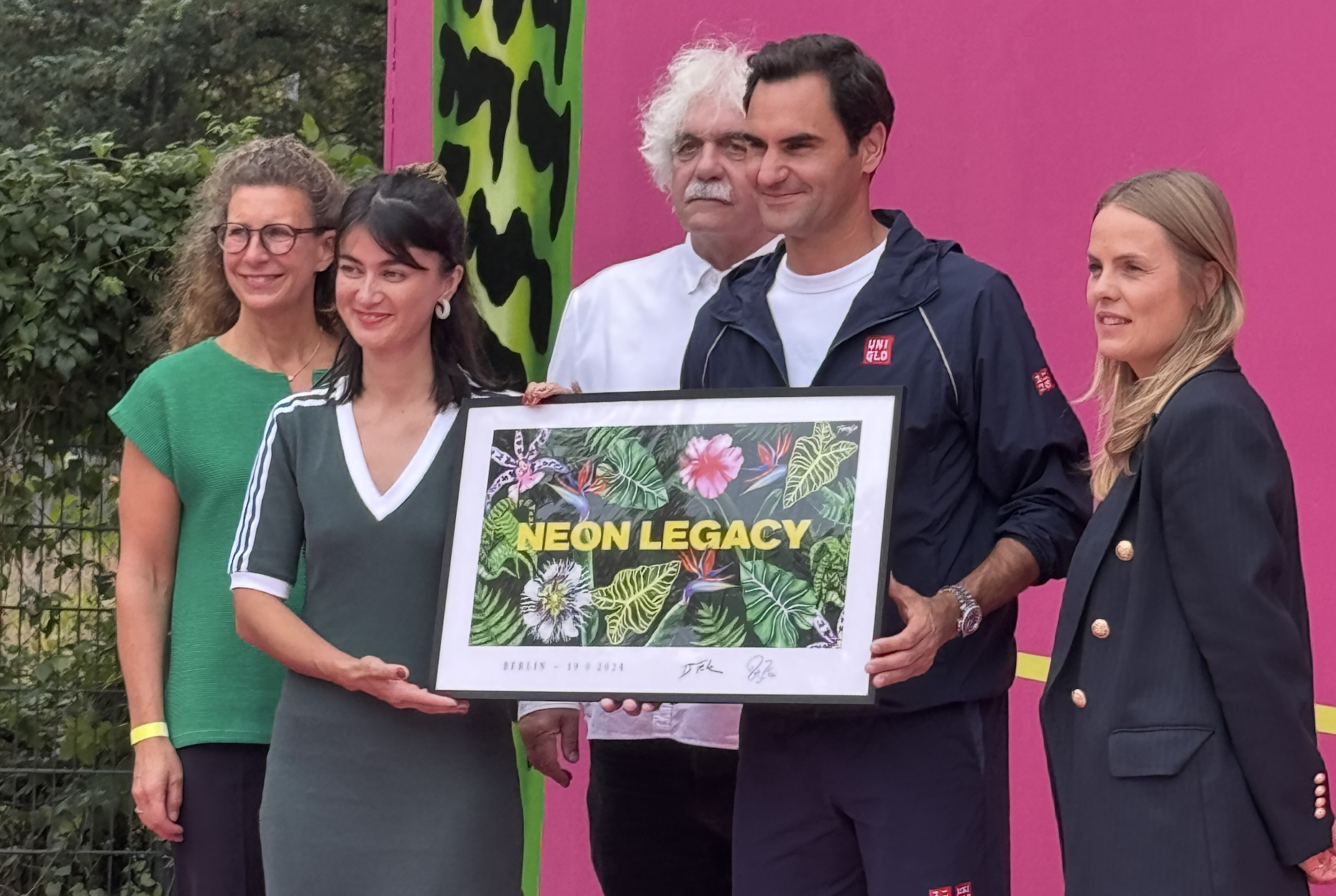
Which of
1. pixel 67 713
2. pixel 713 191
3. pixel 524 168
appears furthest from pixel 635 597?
pixel 67 713

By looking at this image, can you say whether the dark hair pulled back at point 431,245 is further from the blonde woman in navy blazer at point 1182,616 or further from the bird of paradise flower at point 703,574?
the blonde woman in navy blazer at point 1182,616

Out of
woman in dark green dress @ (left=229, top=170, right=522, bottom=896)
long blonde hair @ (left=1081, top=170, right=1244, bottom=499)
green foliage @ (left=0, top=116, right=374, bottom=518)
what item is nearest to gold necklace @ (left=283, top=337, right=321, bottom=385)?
woman in dark green dress @ (left=229, top=170, right=522, bottom=896)

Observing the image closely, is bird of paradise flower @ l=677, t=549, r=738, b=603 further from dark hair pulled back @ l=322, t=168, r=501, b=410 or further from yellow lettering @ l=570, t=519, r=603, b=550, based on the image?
dark hair pulled back @ l=322, t=168, r=501, b=410

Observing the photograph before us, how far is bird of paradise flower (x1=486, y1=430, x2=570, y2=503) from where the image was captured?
2.83 m

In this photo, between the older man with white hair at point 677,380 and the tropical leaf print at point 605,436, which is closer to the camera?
the tropical leaf print at point 605,436

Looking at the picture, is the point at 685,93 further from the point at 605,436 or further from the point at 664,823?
the point at 664,823

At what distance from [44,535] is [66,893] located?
1.26 metres

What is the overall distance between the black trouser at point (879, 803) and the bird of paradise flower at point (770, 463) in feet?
1.19

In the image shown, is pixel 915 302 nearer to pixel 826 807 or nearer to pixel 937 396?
pixel 937 396

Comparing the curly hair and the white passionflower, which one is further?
the curly hair

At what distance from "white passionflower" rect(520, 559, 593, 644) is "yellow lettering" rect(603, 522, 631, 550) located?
64 mm

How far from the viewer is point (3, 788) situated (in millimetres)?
5945

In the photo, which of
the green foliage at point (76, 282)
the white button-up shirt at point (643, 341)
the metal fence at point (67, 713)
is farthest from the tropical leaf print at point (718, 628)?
the metal fence at point (67, 713)
